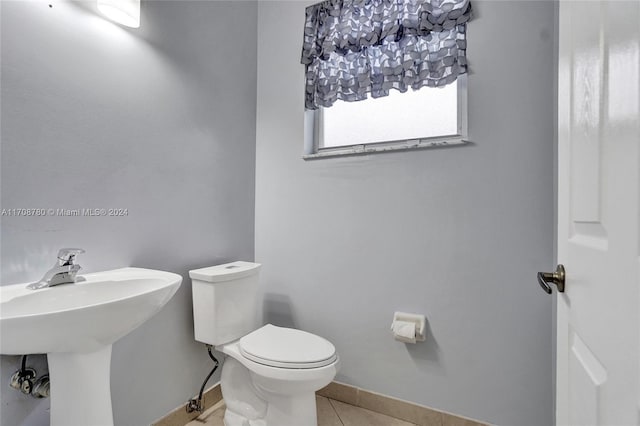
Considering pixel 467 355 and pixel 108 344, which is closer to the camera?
pixel 108 344

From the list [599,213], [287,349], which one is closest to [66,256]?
[287,349]

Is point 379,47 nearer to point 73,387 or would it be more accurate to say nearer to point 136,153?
point 136,153

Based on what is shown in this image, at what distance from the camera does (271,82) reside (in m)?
2.01

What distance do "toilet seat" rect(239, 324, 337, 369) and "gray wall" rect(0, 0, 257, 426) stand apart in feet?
1.37

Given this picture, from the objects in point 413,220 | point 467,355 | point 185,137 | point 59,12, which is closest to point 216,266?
point 185,137

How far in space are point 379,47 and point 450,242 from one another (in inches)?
43.6

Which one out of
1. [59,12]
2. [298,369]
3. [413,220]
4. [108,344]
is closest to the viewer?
[108,344]

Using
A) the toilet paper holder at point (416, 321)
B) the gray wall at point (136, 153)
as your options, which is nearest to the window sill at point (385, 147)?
the gray wall at point (136, 153)

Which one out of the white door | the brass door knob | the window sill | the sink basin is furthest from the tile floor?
the window sill

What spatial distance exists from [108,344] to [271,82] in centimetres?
169

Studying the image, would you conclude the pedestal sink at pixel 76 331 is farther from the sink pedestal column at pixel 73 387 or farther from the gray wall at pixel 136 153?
the gray wall at pixel 136 153

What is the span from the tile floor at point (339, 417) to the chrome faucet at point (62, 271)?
101 cm

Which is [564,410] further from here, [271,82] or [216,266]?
[271,82]

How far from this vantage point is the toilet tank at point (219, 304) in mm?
1461
